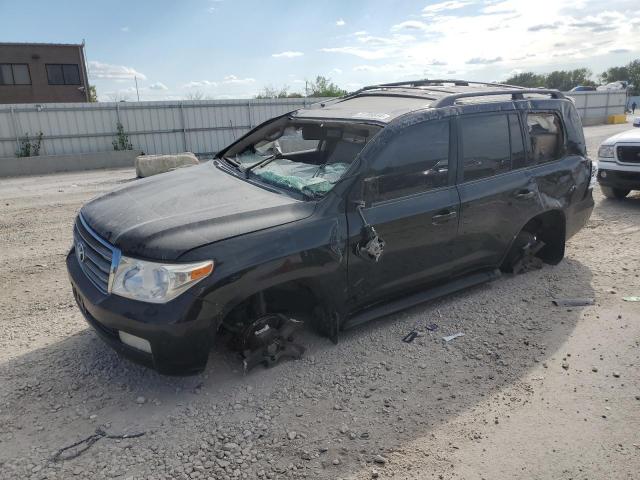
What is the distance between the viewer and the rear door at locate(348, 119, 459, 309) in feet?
11.4

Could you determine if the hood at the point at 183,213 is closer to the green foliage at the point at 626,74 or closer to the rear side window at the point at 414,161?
the rear side window at the point at 414,161

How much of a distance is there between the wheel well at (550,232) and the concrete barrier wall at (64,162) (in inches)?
614

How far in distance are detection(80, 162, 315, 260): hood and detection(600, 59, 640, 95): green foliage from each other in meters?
85.7

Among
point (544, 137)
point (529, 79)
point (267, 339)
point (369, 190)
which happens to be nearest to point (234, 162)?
point (369, 190)

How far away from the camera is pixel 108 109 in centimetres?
1797

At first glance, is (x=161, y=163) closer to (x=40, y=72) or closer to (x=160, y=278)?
(x=160, y=278)

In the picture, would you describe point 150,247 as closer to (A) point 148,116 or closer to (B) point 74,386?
(B) point 74,386

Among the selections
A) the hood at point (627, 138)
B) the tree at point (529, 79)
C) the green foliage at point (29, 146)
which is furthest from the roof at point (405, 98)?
the tree at point (529, 79)

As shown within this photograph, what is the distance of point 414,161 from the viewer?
3.72 meters

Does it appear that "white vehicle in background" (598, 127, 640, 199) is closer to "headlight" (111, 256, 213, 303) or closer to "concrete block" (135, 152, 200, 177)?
"headlight" (111, 256, 213, 303)

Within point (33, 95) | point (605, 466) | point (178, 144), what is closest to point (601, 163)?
point (605, 466)

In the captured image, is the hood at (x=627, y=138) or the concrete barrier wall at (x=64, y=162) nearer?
the hood at (x=627, y=138)

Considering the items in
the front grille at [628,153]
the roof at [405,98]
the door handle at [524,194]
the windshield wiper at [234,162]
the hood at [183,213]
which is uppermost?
the roof at [405,98]

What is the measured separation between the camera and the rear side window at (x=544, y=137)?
4.58 meters
